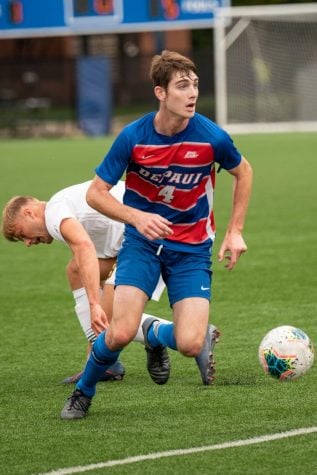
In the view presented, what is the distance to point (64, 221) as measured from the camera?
6.98 meters

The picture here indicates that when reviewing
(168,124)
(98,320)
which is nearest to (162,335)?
(98,320)

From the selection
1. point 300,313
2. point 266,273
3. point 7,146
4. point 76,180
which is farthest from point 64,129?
point 300,313

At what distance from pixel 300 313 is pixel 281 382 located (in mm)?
2431

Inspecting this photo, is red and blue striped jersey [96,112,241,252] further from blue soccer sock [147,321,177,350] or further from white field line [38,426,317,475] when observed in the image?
white field line [38,426,317,475]

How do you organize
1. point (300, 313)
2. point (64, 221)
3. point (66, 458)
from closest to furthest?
point (66, 458) → point (64, 221) → point (300, 313)

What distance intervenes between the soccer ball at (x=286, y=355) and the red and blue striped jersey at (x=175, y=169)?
807mm

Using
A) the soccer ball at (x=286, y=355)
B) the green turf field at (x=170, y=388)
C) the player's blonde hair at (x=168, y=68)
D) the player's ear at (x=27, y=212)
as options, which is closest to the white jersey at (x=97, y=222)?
the player's ear at (x=27, y=212)

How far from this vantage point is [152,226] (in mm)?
6102

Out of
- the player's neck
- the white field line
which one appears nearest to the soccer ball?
the white field line

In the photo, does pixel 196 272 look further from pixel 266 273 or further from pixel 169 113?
pixel 266 273

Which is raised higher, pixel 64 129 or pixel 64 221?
pixel 64 221

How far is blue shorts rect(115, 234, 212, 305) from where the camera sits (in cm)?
652

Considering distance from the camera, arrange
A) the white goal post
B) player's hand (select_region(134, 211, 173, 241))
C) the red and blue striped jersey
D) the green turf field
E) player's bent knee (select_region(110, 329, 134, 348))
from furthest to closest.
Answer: the white goal post, the red and blue striped jersey, player's bent knee (select_region(110, 329, 134, 348)), player's hand (select_region(134, 211, 173, 241)), the green turf field

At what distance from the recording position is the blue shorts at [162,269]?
652 cm
